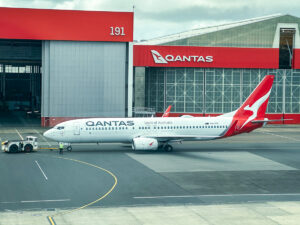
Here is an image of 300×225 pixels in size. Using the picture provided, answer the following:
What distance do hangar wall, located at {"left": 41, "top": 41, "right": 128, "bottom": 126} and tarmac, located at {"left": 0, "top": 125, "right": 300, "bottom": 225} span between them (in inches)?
900

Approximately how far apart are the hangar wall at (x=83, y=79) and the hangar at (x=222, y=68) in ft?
33.5

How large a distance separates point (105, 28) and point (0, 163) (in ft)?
138

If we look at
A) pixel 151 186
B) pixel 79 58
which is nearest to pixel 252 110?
pixel 151 186

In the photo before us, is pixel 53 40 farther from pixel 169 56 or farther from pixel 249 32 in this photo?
pixel 249 32

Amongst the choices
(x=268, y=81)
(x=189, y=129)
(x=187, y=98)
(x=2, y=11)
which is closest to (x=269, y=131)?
(x=187, y=98)

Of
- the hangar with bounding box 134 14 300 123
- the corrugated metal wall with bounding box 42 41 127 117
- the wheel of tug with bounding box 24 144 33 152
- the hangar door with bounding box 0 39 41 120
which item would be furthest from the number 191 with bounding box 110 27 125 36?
the hangar door with bounding box 0 39 41 120

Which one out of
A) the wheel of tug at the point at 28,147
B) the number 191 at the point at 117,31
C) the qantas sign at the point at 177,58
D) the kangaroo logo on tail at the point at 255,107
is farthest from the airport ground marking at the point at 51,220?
the qantas sign at the point at 177,58

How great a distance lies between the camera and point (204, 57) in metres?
94.9

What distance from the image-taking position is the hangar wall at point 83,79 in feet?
273

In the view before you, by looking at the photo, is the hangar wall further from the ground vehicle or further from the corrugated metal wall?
the ground vehicle

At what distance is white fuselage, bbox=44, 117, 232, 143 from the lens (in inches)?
2200

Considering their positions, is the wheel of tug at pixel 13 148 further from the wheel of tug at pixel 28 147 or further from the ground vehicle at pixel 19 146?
the wheel of tug at pixel 28 147

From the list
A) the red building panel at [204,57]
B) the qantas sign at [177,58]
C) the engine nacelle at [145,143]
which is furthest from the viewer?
the qantas sign at [177,58]

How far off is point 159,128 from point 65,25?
112ft
